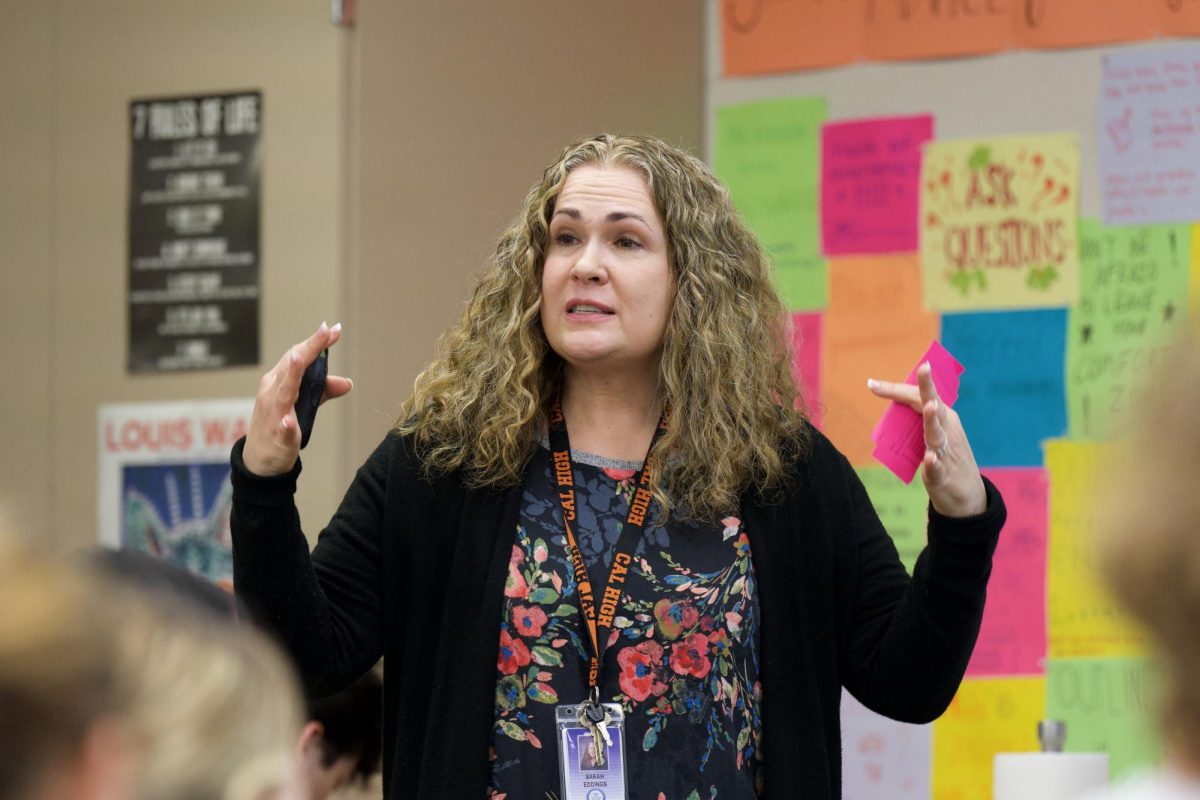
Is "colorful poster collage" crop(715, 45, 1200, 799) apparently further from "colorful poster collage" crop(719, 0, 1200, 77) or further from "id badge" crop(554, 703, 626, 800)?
"id badge" crop(554, 703, 626, 800)

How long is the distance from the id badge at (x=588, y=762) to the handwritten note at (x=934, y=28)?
2246 millimetres

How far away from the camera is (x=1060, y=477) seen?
→ 3.60m

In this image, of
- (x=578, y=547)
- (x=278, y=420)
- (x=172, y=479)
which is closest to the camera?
(x=278, y=420)

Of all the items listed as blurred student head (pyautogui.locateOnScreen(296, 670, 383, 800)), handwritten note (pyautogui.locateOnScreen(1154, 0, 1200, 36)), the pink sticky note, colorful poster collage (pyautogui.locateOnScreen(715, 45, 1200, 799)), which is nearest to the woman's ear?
blurred student head (pyautogui.locateOnScreen(296, 670, 383, 800))

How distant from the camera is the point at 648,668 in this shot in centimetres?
200

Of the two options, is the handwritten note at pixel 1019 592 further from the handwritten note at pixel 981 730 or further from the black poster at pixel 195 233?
the black poster at pixel 195 233

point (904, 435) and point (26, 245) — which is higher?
point (26, 245)

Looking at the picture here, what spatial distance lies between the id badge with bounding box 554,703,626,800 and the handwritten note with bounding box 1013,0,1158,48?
2.26 meters

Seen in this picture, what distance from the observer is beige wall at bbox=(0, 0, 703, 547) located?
9.95ft

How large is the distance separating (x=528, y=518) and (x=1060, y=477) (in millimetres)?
1829

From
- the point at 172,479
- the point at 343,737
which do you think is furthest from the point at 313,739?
the point at 172,479

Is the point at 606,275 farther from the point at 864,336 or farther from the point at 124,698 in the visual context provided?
the point at 864,336

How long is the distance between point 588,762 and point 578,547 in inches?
10.1

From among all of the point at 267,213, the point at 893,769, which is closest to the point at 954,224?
the point at 893,769
